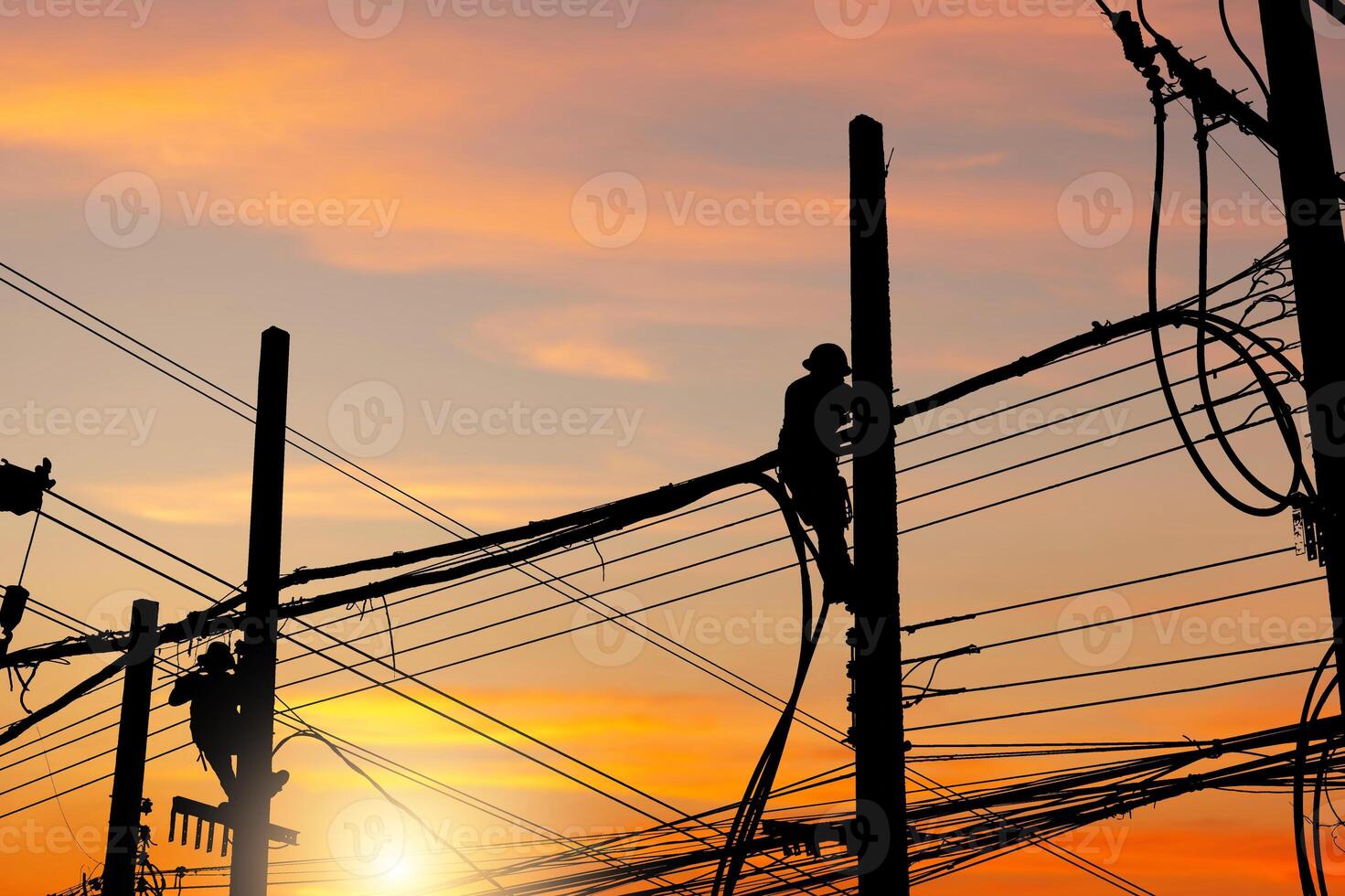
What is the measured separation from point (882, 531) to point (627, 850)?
6543 mm

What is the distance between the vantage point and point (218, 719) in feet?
46.7

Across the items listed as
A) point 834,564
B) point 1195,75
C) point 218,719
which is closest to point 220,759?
point 218,719

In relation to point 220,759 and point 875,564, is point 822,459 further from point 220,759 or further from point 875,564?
point 220,759

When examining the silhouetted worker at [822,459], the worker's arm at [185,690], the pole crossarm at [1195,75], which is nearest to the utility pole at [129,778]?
the worker's arm at [185,690]

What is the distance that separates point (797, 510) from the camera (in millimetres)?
11180

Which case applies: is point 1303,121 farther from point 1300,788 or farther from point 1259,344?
point 1300,788

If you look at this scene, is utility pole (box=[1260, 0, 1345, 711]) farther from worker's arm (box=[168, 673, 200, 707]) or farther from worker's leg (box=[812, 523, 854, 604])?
worker's arm (box=[168, 673, 200, 707])

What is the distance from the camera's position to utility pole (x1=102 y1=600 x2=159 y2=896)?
584 inches

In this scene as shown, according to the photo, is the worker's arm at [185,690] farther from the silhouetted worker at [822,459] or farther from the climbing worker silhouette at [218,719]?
the silhouetted worker at [822,459]

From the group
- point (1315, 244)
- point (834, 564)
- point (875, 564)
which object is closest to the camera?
point (1315, 244)

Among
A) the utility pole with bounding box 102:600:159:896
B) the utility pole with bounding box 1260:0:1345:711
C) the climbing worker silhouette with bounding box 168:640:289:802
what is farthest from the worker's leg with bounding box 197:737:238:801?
the utility pole with bounding box 1260:0:1345:711

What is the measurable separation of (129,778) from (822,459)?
8.39 m

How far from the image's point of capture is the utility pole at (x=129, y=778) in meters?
14.8

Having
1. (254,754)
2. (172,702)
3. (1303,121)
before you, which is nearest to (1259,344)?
(1303,121)
